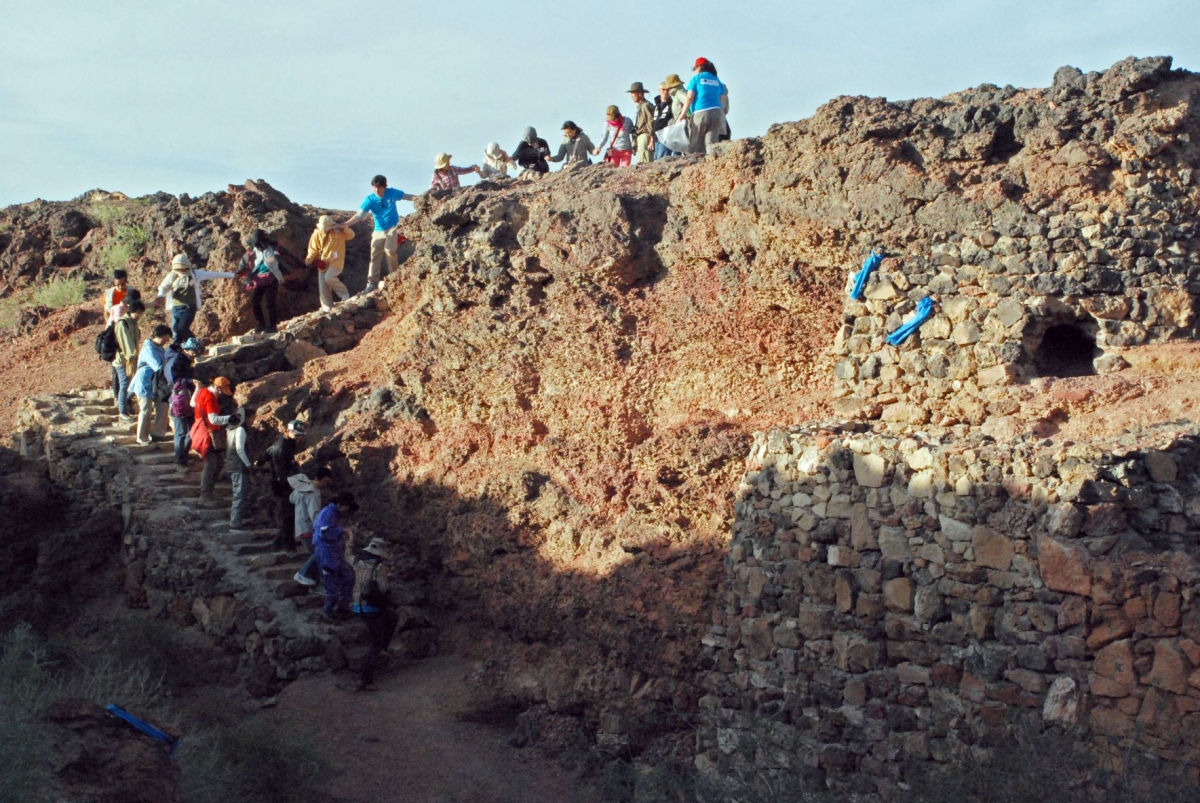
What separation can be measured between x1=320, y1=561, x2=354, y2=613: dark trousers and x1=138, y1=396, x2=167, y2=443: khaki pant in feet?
12.9

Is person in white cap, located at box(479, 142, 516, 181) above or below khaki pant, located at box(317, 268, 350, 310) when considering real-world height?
above

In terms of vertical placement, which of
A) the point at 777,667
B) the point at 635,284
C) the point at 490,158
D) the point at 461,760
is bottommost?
the point at 461,760

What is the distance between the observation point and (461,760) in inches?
357

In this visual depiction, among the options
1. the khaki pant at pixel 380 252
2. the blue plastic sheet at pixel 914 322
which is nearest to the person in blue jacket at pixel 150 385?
the khaki pant at pixel 380 252

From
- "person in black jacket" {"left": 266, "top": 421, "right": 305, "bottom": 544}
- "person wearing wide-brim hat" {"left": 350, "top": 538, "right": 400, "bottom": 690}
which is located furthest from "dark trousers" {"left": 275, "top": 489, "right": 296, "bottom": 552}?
"person wearing wide-brim hat" {"left": 350, "top": 538, "right": 400, "bottom": 690}

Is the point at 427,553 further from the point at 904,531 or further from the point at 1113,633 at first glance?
the point at 1113,633

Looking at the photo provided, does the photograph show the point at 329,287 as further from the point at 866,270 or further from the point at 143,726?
the point at 143,726

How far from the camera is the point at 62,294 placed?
19859 mm

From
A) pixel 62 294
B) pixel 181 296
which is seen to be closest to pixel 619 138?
pixel 181 296

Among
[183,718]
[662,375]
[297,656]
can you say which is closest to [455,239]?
[662,375]

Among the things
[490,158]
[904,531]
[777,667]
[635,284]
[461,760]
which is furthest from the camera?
[490,158]

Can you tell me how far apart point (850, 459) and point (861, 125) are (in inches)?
120

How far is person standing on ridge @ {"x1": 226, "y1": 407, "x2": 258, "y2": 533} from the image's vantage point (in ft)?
37.4

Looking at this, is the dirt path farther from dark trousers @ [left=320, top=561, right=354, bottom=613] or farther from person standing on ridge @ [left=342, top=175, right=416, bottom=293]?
person standing on ridge @ [left=342, top=175, right=416, bottom=293]
